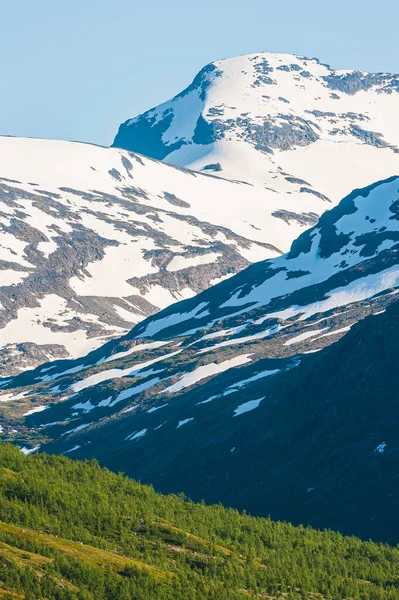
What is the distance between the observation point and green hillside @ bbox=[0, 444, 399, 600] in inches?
2837

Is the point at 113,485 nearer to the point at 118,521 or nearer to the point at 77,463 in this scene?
the point at 77,463

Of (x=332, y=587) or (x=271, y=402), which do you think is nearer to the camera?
(x=332, y=587)

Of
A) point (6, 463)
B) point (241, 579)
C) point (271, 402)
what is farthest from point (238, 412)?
point (241, 579)

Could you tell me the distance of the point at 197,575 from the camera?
7994 centimetres

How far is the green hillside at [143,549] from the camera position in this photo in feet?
236

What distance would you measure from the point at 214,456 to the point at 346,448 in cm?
2523

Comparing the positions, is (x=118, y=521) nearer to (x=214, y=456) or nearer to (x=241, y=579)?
(x=241, y=579)

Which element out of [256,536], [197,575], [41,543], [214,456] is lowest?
[214,456]

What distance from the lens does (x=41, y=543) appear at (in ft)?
252

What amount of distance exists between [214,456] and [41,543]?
101 metres

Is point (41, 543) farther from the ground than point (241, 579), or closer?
farther from the ground

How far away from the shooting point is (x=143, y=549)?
8481 centimetres

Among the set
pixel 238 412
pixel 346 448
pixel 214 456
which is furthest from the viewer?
pixel 238 412

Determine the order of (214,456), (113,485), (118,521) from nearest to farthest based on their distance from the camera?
(118,521)
(113,485)
(214,456)
